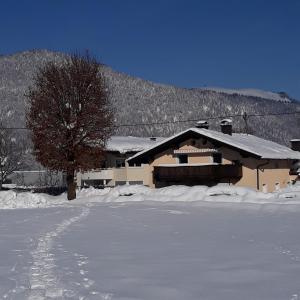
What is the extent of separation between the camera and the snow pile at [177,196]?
3290cm

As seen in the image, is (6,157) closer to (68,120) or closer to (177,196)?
(68,120)

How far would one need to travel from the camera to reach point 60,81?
133ft

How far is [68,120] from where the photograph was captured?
40.2m

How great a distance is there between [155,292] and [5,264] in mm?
3895

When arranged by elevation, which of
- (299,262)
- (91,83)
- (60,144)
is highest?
(91,83)

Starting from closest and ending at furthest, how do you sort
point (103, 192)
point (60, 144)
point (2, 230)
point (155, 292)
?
point (155, 292) → point (2, 230) → point (60, 144) → point (103, 192)

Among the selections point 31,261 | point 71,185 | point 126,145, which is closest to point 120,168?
point 126,145

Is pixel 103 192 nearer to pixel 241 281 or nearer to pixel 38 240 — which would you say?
pixel 38 240

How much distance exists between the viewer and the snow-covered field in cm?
876

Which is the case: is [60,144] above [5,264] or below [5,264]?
above

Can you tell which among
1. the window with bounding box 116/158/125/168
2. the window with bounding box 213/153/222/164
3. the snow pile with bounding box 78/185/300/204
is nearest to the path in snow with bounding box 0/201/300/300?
the snow pile with bounding box 78/185/300/204

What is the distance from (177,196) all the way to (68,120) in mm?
10087

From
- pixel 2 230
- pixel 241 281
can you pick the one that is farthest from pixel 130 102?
pixel 241 281

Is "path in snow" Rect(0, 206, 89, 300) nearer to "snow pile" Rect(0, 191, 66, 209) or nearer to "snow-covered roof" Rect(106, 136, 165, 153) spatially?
"snow pile" Rect(0, 191, 66, 209)
